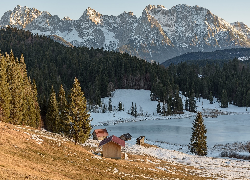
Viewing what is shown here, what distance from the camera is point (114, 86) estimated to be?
608 feet

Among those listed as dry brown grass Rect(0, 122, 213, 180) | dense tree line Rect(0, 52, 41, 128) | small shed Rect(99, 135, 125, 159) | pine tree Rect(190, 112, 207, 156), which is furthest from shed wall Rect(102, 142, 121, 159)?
pine tree Rect(190, 112, 207, 156)

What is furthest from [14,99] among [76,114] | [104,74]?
[104,74]

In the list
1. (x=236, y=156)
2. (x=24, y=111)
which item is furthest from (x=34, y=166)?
(x=236, y=156)

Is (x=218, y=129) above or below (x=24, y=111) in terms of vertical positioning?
below

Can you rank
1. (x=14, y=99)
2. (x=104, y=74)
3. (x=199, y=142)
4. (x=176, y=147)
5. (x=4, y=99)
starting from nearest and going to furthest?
(x=4, y=99) < (x=14, y=99) < (x=199, y=142) < (x=176, y=147) < (x=104, y=74)

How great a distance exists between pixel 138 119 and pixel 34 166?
120 metres

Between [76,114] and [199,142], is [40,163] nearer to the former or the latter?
[76,114]

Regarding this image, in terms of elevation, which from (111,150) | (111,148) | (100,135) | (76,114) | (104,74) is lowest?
(100,135)

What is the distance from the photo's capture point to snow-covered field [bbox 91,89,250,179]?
4465cm

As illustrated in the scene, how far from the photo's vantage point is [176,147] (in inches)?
2908

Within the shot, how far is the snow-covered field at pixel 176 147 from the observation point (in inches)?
1758

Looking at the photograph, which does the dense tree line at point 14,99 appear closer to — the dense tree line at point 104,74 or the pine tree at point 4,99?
the pine tree at point 4,99

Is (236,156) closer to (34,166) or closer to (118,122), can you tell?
(34,166)

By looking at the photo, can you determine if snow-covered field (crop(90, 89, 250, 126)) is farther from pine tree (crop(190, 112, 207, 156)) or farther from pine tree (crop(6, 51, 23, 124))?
pine tree (crop(190, 112, 207, 156))
